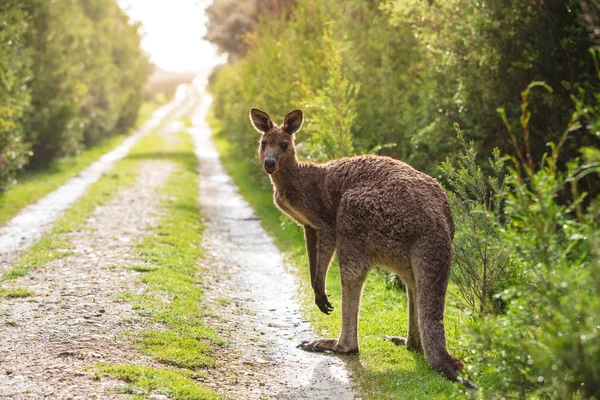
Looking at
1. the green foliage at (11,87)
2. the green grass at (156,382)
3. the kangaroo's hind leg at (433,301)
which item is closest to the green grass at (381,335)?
the kangaroo's hind leg at (433,301)

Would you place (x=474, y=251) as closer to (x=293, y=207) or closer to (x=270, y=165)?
(x=293, y=207)

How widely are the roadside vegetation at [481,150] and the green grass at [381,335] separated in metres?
0.03

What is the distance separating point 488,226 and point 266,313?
3949 mm

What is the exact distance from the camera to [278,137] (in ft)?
30.7

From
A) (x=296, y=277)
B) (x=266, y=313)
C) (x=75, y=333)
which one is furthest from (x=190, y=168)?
(x=75, y=333)

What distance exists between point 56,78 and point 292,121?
23.8 meters

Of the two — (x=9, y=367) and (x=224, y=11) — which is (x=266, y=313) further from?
(x=224, y=11)

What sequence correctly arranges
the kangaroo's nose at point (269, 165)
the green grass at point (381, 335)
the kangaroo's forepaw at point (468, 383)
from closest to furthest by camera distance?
the kangaroo's forepaw at point (468, 383) → the green grass at point (381, 335) → the kangaroo's nose at point (269, 165)

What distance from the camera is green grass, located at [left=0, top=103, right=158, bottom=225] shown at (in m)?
21.4

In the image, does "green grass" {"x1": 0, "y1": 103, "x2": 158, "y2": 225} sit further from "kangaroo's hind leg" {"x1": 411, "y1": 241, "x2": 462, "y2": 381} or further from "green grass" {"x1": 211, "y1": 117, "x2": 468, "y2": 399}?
"kangaroo's hind leg" {"x1": 411, "y1": 241, "x2": 462, "y2": 381}

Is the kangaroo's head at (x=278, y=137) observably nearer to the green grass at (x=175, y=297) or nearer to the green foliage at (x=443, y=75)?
the green grass at (x=175, y=297)

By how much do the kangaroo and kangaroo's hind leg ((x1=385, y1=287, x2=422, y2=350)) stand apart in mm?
13

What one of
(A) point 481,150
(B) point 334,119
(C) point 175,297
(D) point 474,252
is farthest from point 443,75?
(C) point 175,297

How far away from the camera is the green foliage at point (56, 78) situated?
23.3m
